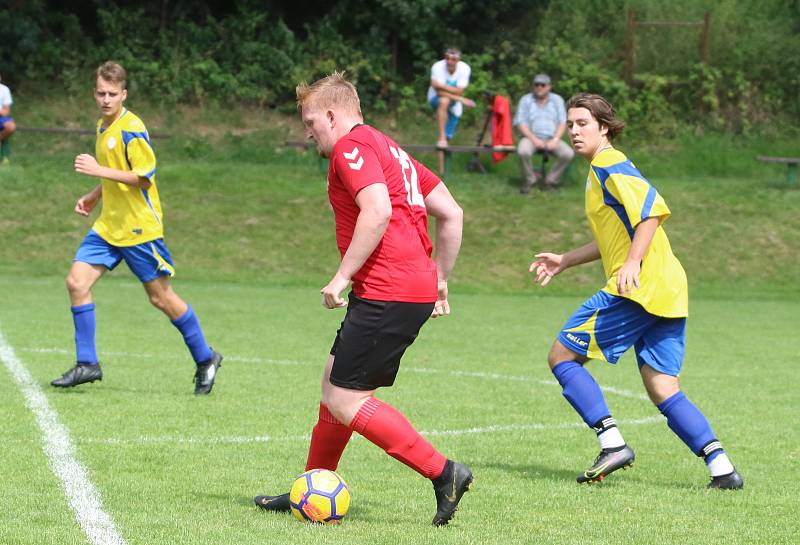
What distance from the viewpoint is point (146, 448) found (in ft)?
22.9

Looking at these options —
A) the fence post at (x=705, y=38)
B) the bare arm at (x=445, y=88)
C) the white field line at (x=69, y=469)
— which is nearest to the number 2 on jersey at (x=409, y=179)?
the white field line at (x=69, y=469)

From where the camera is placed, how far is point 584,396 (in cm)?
655

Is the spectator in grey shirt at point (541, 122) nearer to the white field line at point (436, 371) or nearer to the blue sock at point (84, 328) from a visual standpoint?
the white field line at point (436, 371)

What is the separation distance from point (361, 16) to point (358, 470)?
2268 cm

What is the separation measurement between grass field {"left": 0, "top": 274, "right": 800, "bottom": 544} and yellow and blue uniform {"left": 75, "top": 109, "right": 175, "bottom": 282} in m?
0.84

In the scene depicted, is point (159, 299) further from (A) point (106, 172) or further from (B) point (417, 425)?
(B) point (417, 425)

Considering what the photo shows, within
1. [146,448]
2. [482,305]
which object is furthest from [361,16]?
[146,448]

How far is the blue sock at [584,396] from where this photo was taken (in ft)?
21.5

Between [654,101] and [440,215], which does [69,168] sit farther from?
[440,215]

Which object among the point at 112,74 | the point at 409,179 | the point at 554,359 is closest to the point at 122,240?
the point at 112,74

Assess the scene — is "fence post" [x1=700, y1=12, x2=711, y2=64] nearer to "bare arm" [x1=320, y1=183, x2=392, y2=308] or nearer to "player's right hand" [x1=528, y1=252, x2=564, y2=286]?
"player's right hand" [x1=528, y1=252, x2=564, y2=286]

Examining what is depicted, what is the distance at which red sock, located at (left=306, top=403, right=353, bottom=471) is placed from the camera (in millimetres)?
5684

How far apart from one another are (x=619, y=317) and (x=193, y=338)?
3493 mm

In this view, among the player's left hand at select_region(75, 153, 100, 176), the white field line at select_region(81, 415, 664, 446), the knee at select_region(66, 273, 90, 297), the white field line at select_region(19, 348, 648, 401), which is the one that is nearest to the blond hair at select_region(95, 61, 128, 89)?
the player's left hand at select_region(75, 153, 100, 176)
